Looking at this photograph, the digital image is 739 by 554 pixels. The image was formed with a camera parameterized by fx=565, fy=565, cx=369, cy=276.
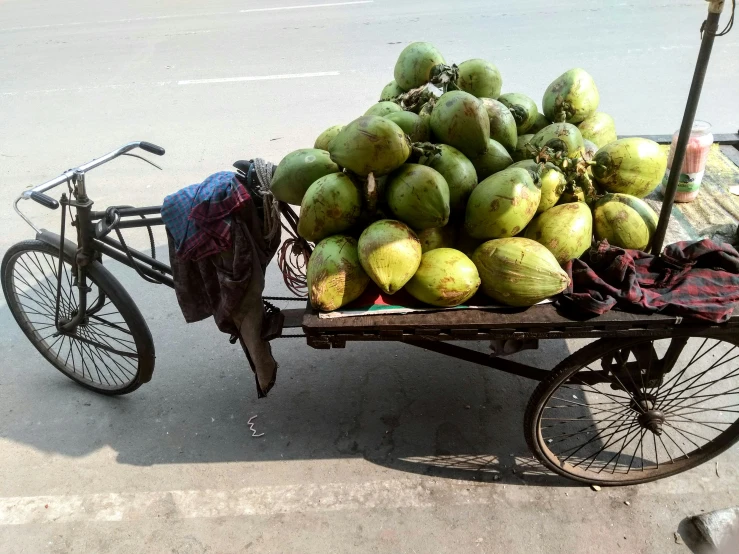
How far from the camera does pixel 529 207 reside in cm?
190

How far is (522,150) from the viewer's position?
7.59 ft

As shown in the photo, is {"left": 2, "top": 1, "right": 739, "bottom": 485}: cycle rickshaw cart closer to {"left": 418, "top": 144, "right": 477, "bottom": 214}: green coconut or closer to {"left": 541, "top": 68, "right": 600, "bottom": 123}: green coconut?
{"left": 418, "top": 144, "right": 477, "bottom": 214}: green coconut

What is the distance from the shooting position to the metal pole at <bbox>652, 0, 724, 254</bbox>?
62.8 inches

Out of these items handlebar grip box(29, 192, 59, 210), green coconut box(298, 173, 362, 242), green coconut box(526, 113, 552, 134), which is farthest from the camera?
green coconut box(526, 113, 552, 134)

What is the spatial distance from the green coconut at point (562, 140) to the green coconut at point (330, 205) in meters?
0.78

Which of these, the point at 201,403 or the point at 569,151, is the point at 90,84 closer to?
the point at 201,403

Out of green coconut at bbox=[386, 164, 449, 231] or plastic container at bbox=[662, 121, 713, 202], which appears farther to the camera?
plastic container at bbox=[662, 121, 713, 202]

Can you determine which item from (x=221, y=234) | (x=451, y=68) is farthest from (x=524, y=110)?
(x=221, y=234)

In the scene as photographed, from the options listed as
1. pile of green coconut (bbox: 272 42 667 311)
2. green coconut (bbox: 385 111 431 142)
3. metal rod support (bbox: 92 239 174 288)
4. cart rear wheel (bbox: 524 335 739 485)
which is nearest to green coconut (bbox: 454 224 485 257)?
pile of green coconut (bbox: 272 42 667 311)

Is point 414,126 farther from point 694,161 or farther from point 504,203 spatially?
point 694,161

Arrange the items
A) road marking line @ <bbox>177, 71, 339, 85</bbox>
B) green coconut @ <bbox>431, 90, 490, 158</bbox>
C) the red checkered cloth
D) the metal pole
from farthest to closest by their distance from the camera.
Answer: road marking line @ <bbox>177, 71, 339, 85</bbox> < green coconut @ <bbox>431, 90, 490, 158</bbox> < the red checkered cloth < the metal pole

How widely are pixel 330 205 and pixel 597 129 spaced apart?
132cm

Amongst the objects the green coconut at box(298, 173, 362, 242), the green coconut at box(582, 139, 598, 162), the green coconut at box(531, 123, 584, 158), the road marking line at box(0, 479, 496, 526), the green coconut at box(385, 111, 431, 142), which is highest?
the green coconut at box(385, 111, 431, 142)

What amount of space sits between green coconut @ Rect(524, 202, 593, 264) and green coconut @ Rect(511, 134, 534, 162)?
35 centimetres
